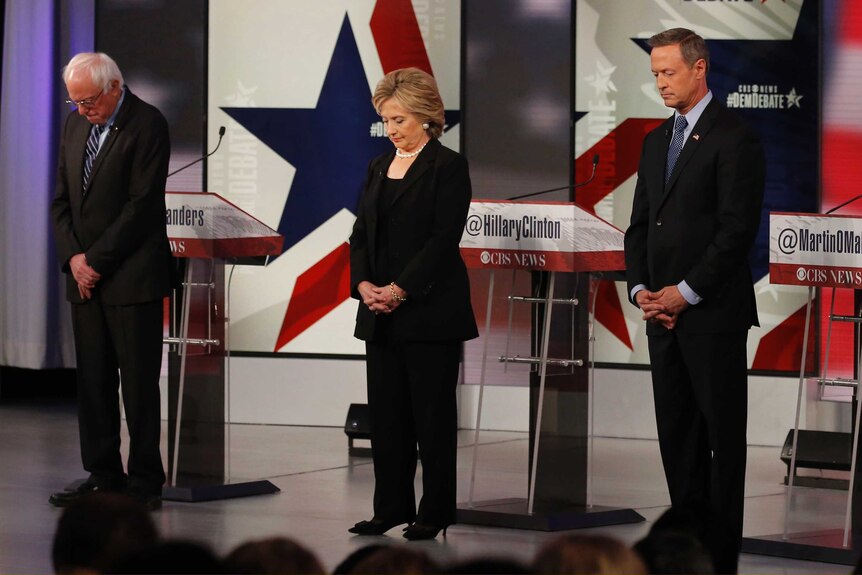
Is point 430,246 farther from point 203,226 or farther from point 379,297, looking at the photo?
point 203,226

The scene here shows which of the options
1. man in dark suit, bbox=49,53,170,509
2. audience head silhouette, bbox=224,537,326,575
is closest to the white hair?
man in dark suit, bbox=49,53,170,509

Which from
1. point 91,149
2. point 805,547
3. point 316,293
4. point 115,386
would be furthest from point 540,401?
point 316,293

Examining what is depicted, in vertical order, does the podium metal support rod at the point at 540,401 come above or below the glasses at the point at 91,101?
below

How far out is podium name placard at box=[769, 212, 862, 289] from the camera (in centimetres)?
464

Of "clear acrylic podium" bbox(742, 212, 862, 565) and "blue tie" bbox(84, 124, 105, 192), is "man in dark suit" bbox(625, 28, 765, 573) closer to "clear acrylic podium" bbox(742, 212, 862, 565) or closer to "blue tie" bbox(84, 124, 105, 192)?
"clear acrylic podium" bbox(742, 212, 862, 565)

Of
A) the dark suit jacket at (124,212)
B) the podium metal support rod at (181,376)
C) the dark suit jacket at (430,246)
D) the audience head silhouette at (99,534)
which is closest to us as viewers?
the audience head silhouette at (99,534)

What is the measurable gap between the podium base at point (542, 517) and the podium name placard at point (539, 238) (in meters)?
0.86

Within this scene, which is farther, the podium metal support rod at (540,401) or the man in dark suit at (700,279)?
the podium metal support rod at (540,401)

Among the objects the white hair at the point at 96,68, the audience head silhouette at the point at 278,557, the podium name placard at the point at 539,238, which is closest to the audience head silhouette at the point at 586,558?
the audience head silhouette at the point at 278,557

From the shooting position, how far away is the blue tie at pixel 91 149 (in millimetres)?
5266

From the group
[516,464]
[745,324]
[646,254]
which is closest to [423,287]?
[646,254]

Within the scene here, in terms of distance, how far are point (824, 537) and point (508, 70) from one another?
11.6 ft

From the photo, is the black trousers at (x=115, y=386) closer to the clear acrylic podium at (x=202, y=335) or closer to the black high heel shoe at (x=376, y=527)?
the clear acrylic podium at (x=202, y=335)

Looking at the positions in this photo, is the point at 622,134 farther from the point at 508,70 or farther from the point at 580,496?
the point at 580,496
